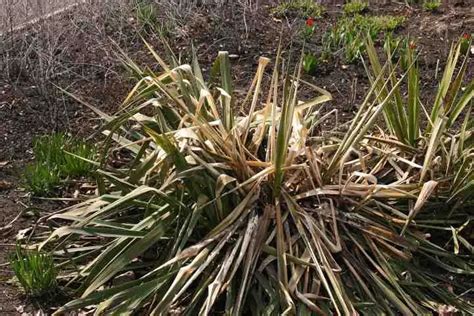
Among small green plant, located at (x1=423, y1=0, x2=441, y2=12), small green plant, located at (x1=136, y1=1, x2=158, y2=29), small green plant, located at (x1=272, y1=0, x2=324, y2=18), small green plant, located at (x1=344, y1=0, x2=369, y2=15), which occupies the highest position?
small green plant, located at (x1=136, y1=1, x2=158, y2=29)

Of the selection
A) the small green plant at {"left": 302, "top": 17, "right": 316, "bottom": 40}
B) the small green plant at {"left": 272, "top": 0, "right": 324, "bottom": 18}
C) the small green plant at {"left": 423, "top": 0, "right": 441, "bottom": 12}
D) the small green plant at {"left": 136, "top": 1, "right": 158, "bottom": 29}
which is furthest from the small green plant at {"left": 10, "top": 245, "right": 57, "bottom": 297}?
the small green plant at {"left": 423, "top": 0, "right": 441, "bottom": 12}

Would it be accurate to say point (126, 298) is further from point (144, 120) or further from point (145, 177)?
point (144, 120)

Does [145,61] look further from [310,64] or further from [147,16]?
[310,64]

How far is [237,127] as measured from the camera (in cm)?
348

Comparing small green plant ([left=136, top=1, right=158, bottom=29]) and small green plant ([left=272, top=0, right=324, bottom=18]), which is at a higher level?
small green plant ([left=136, top=1, right=158, bottom=29])

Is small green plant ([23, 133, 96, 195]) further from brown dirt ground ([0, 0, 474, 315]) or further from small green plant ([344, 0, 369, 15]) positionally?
small green plant ([344, 0, 369, 15])

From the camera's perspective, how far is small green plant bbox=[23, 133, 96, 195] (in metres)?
3.90

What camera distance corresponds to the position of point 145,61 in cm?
530

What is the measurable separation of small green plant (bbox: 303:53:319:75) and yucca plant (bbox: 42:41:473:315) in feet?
4.44

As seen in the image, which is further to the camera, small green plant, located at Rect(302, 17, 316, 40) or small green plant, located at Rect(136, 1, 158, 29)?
small green plant, located at Rect(136, 1, 158, 29)

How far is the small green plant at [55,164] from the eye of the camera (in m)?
3.90

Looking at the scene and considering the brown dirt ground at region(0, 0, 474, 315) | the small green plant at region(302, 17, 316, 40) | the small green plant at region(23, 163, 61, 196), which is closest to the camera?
the small green plant at region(23, 163, 61, 196)

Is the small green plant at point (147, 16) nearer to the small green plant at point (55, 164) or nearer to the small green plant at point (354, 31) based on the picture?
the small green plant at point (354, 31)

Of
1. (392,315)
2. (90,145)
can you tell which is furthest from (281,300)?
(90,145)
